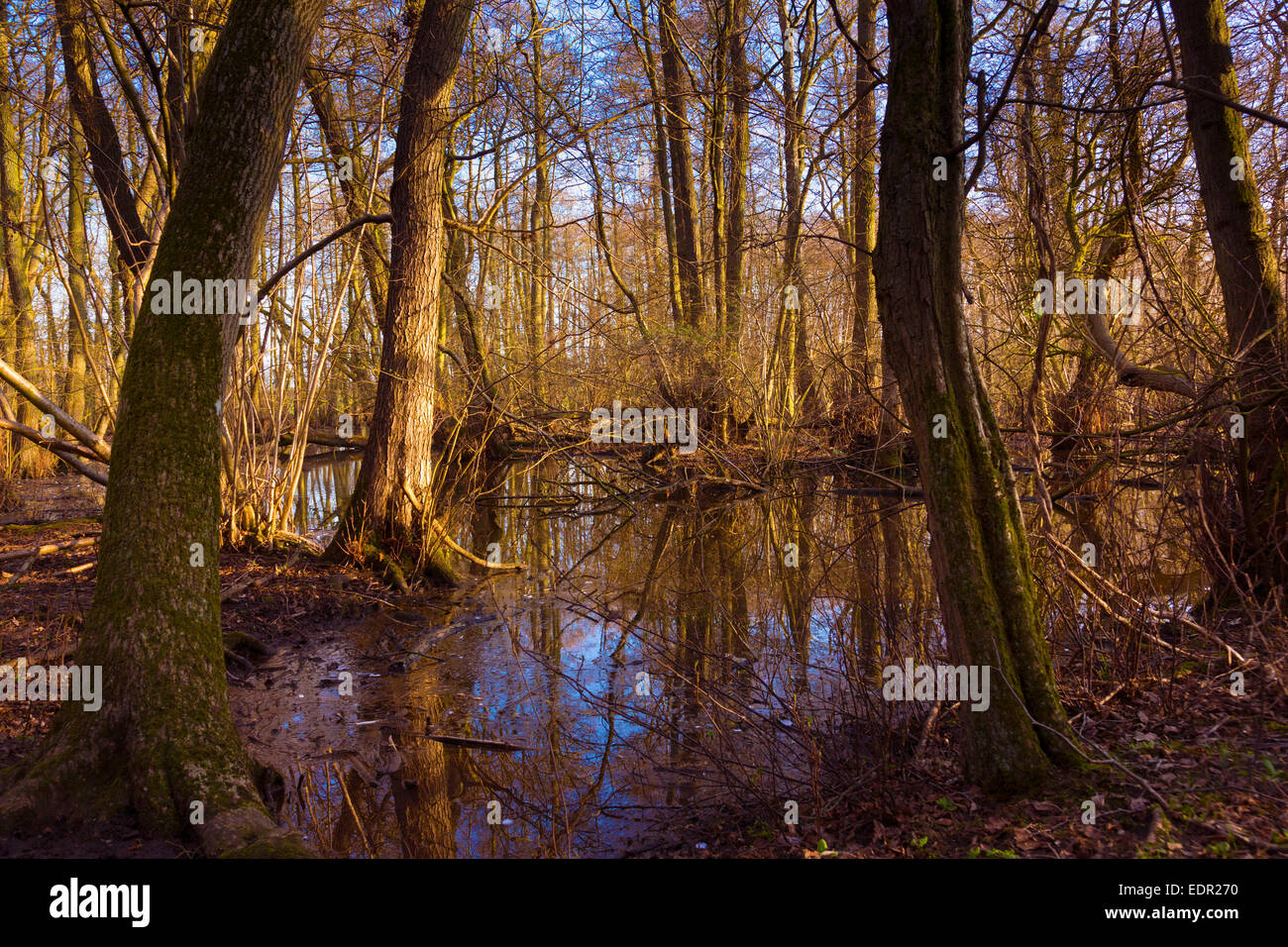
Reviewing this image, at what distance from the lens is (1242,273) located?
5.38 metres

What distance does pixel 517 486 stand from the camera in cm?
1467

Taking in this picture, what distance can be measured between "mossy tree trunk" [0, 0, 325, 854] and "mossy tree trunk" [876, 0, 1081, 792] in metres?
2.88

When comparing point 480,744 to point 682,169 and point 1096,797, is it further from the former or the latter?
point 682,169

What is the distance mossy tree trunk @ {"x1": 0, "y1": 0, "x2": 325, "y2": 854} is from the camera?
329cm

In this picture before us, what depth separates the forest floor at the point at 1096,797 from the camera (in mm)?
2971

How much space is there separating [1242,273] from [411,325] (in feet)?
23.3

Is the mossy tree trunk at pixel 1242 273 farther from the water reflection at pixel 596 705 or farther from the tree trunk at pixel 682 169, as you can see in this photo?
the tree trunk at pixel 682 169

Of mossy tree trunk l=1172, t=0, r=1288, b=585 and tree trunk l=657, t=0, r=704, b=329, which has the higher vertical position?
tree trunk l=657, t=0, r=704, b=329

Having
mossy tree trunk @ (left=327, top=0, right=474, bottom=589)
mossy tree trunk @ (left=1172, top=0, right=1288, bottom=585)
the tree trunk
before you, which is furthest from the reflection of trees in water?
the tree trunk

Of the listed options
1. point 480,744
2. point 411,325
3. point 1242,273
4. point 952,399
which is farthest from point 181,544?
point 1242,273

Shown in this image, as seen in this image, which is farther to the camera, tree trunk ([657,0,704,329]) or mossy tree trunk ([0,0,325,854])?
tree trunk ([657,0,704,329])

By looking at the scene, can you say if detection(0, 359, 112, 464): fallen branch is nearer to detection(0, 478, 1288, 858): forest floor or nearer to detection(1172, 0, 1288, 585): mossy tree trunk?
detection(0, 478, 1288, 858): forest floor
